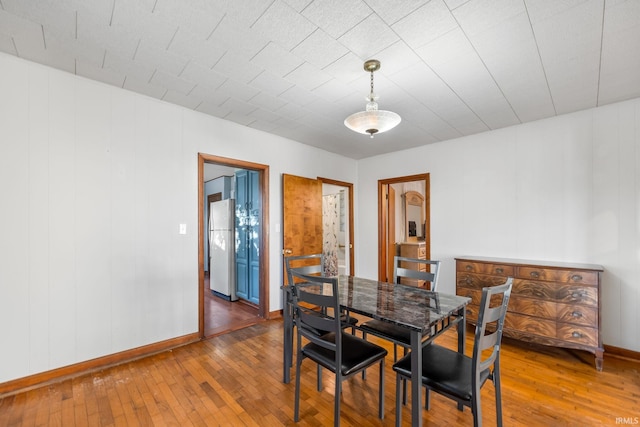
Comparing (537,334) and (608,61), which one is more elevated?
(608,61)

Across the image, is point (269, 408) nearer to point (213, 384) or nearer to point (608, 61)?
point (213, 384)

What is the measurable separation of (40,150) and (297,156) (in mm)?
2798

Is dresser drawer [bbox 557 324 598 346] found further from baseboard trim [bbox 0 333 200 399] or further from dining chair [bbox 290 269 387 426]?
baseboard trim [bbox 0 333 200 399]

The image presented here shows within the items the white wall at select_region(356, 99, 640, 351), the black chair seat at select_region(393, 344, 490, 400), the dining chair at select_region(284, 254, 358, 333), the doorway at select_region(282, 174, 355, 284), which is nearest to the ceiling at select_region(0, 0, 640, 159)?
the white wall at select_region(356, 99, 640, 351)

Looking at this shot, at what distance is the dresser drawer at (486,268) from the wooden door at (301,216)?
203 centimetres

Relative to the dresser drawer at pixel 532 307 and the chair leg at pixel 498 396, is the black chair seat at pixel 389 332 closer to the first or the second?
the chair leg at pixel 498 396

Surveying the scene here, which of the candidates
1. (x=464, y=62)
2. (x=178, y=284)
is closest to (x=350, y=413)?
(x=178, y=284)

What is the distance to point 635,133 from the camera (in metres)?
2.79

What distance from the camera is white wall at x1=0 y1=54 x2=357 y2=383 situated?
2.17 m

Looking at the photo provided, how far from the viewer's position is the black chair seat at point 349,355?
1720 millimetres

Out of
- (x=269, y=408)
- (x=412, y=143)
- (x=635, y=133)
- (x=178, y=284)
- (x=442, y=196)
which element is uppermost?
(x=412, y=143)

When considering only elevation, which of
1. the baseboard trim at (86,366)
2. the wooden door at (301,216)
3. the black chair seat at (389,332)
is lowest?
the baseboard trim at (86,366)

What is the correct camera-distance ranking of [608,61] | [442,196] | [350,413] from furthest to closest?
[442,196] < [608,61] < [350,413]

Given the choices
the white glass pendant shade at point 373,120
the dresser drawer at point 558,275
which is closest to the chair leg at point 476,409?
the white glass pendant shade at point 373,120
